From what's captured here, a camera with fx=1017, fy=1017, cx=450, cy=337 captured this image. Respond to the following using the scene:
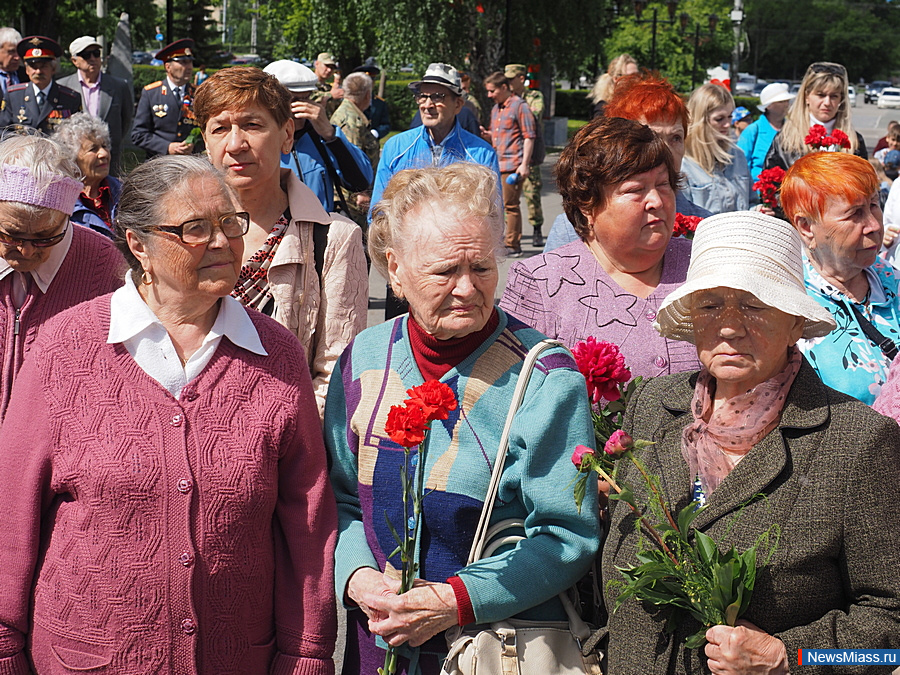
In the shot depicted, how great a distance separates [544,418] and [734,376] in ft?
1.54

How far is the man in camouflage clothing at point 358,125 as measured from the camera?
23.9 ft

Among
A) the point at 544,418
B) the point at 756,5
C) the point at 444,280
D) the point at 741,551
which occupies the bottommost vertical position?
the point at 756,5

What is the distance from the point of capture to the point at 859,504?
2232 mm

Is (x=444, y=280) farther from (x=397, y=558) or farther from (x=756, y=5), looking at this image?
(x=756, y=5)

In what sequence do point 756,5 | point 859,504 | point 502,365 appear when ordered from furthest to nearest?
point 756,5, point 502,365, point 859,504

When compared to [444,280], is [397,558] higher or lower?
lower

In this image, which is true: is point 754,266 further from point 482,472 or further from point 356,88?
point 356,88

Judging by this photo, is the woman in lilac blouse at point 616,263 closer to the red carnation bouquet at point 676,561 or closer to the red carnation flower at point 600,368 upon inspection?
the red carnation flower at point 600,368

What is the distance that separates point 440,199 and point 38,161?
1.36m

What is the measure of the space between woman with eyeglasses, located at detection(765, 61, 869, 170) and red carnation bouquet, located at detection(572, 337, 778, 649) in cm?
555

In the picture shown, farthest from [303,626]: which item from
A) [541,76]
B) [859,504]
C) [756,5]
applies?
[756,5]

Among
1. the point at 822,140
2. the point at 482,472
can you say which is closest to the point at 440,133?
the point at 822,140

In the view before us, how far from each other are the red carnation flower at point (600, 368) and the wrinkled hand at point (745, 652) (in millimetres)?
669

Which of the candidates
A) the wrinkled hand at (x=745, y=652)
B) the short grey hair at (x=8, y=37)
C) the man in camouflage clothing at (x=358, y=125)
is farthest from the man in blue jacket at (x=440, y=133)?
the short grey hair at (x=8, y=37)
